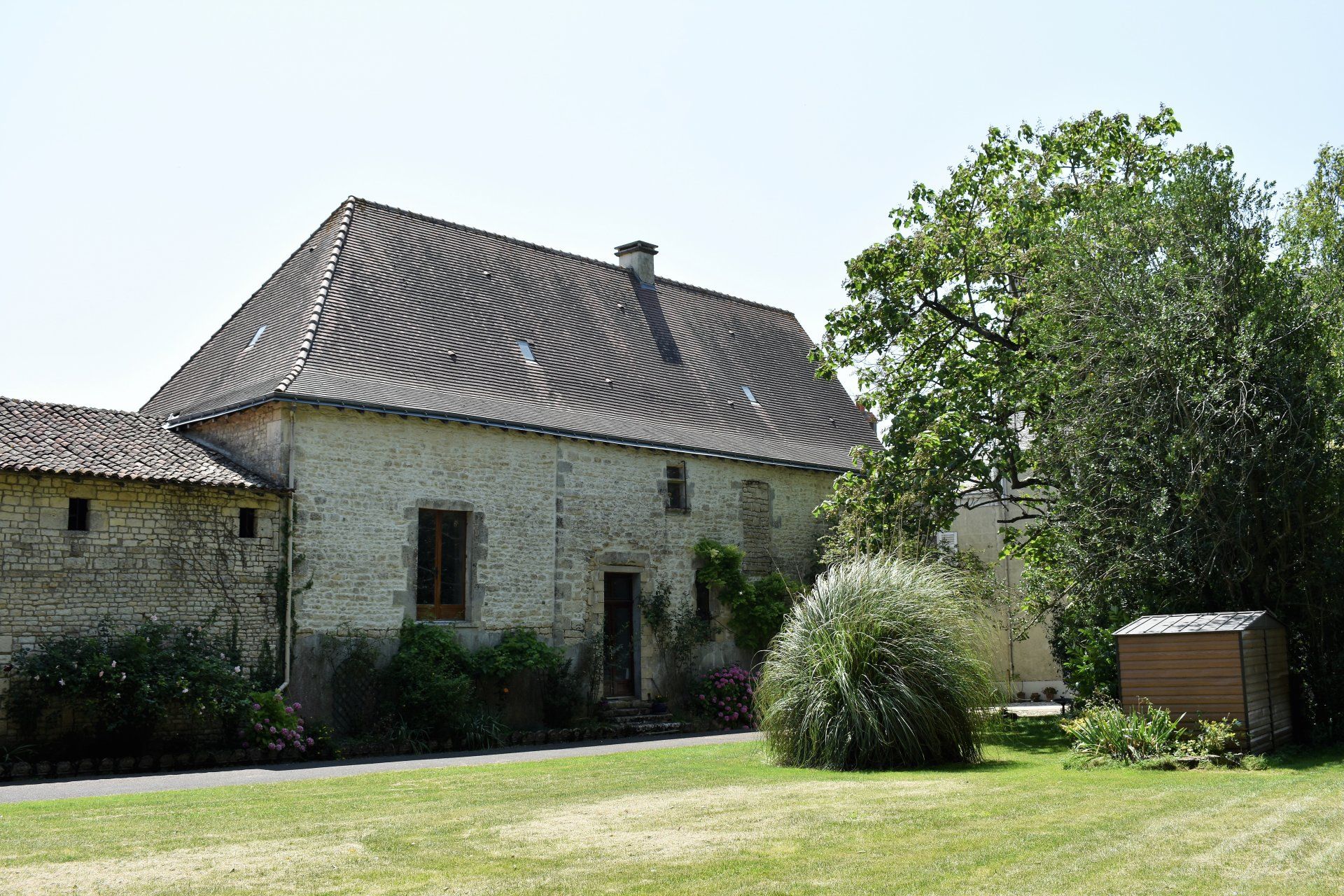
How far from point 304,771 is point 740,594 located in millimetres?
9357

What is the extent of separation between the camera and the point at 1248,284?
1249 cm

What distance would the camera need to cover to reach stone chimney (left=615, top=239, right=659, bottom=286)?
968 inches

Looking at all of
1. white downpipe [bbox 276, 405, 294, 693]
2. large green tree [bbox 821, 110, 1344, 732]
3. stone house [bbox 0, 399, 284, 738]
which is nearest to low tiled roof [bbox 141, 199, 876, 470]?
white downpipe [bbox 276, 405, 294, 693]

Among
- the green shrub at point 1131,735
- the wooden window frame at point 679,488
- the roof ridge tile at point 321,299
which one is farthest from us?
the wooden window frame at point 679,488

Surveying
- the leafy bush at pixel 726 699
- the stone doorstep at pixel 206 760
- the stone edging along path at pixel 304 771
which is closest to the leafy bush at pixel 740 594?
the leafy bush at pixel 726 699

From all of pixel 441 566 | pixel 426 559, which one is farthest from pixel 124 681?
pixel 441 566

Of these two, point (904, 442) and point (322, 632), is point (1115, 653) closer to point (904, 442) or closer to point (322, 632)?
point (904, 442)

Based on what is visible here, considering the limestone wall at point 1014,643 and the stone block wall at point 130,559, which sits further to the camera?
the limestone wall at point 1014,643

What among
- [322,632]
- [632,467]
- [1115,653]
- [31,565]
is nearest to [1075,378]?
[1115,653]

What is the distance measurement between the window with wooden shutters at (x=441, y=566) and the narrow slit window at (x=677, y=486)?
4.05 meters

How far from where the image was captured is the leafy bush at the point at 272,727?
14219 millimetres

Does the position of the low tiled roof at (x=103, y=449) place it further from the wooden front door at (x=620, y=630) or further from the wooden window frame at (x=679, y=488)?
the wooden window frame at (x=679, y=488)

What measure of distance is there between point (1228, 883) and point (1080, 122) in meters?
13.9

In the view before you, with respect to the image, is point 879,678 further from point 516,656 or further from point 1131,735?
point 516,656
